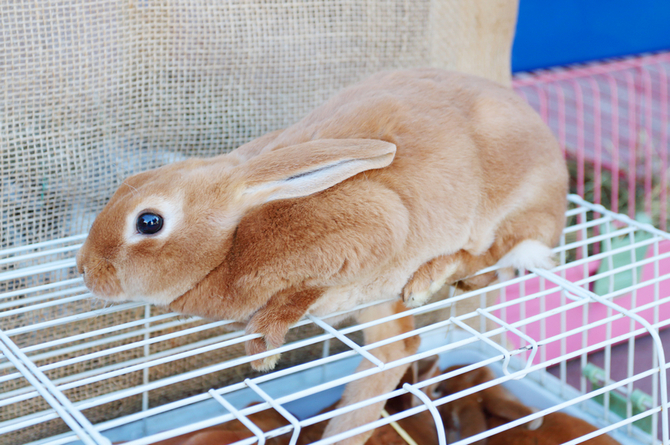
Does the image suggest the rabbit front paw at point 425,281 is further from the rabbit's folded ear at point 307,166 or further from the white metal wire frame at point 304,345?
the rabbit's folded ear at point 307,166

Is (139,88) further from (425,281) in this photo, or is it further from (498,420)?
(498,420)

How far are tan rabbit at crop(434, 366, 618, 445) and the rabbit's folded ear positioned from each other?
56cm

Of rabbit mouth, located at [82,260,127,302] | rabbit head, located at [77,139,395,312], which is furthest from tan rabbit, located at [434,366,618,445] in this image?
rabbit mouth, located at [82,260,127,302]

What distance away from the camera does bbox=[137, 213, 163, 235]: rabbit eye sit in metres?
0.78

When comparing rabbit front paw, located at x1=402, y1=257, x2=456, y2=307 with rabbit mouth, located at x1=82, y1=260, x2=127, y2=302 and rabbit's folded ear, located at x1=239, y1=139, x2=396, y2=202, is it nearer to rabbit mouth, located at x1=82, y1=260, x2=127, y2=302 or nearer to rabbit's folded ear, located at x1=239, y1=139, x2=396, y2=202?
rabbit's folded ear, located at x1=239, y1=139, x2=396, y2=202

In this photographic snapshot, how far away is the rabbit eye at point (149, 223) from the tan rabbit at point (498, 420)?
0.66 metres

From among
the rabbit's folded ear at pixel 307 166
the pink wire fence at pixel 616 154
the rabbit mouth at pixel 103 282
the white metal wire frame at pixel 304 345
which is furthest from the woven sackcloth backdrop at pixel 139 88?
the pink wire fence at pixel 616 154

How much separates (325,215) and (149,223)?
216 mm

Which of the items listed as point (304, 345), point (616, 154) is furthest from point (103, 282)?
point (616, 154)

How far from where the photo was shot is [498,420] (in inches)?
44.2

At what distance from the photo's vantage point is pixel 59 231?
1.18 m

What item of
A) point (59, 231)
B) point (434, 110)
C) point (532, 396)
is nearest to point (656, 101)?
point (532, 396)

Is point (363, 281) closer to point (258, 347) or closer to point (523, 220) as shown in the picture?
point (258, 347)

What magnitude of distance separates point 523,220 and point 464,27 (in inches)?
24.4
